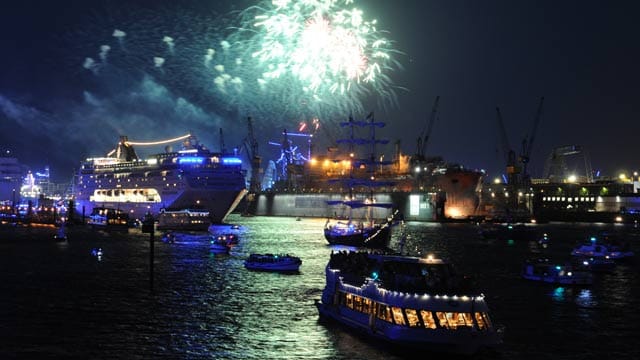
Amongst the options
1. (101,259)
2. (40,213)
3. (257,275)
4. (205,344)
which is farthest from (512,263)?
(40,213)

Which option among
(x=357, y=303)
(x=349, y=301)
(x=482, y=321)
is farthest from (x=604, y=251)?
(x=482, y=321)

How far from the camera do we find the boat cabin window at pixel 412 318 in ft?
96.4

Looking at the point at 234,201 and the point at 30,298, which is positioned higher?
the point at 234,201

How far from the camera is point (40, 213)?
179500mm

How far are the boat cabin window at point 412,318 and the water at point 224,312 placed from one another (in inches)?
76.8

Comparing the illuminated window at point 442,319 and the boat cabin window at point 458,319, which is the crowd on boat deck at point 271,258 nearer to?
the illuminated window at point 442,319

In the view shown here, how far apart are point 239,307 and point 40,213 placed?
153m

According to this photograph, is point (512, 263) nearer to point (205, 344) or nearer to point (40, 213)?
point (205, 344)

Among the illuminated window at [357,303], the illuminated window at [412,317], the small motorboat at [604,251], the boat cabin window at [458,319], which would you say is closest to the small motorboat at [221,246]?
the small motorboat at [604,251]

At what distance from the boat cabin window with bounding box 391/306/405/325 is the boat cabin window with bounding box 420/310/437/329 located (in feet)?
3.27

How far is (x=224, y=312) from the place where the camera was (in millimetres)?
42188

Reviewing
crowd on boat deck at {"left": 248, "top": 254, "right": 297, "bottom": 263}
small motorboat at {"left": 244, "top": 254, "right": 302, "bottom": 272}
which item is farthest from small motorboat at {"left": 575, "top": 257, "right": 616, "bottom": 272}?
crowd on boat deck at {"left": 248, "top": 254, "right": 297, "bottom": 263}

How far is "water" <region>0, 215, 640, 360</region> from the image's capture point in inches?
1266

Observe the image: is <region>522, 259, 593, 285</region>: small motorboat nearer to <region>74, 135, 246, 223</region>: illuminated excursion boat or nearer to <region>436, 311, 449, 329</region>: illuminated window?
<region>436, 311, 449, 329</region>: illuminated window
